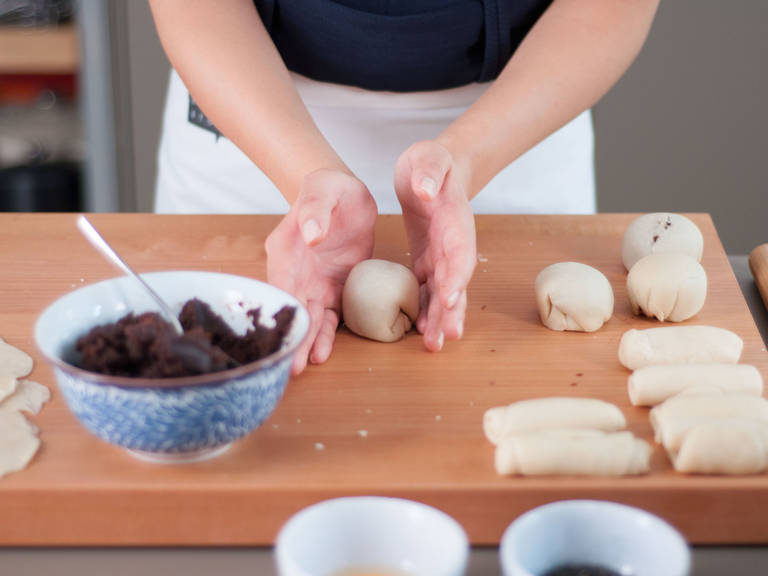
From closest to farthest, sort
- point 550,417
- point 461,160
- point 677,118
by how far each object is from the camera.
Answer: point 550,417
point 461,160
point 677,118

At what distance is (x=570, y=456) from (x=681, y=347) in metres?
0.27

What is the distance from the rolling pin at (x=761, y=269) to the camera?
117cm

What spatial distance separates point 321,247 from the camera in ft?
3.52

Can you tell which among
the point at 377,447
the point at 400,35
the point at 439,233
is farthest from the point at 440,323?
the point at 400,35

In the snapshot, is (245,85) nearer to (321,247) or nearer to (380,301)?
(321,247)

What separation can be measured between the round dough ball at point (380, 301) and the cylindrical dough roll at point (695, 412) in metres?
0.32

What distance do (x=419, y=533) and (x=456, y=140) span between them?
0.69m

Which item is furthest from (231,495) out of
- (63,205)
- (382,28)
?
(63,205)

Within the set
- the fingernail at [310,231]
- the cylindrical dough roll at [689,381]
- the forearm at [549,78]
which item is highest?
the forearm at [549,78]

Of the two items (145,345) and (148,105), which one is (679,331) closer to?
(145,345)

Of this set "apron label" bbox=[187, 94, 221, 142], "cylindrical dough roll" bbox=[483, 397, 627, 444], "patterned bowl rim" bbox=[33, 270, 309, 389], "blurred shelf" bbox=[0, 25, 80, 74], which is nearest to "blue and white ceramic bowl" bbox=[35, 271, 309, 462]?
"patterned bowl rim" bbox=[33, 270, 309, 389]

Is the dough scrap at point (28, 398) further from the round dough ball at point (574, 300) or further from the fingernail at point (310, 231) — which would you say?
the round dough ball at point (574, 300)

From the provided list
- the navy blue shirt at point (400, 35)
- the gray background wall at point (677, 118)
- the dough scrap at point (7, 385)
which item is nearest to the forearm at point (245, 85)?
the navy blue shirt at point (400, 35)

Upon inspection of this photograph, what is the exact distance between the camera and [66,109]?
2775 mm
